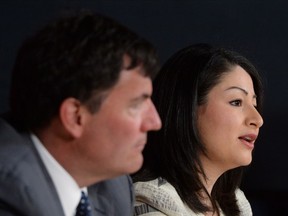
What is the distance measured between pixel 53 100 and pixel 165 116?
22.3 inches

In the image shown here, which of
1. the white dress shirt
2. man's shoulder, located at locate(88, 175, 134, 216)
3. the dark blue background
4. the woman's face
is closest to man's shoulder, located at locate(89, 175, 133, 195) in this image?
man's shoulder, located at locate(88, 175, 134, 216)

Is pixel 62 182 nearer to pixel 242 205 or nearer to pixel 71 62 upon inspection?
pixel 71 62

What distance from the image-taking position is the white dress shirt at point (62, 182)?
0.91m

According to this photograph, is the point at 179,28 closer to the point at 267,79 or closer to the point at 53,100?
the point at 267,79

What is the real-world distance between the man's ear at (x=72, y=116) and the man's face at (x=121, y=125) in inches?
0.5

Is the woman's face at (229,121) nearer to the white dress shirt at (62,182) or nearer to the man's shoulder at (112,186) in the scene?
the man's shoulder at (112,186)

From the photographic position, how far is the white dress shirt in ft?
3.00

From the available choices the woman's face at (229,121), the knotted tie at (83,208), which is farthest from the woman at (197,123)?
the knotted tie at (83,208)

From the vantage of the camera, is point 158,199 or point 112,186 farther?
point 158,199

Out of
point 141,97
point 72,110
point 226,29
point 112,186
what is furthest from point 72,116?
point 226,29

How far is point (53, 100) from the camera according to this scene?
2.85ft

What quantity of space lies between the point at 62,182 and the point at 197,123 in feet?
1.83

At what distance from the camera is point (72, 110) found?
872mm

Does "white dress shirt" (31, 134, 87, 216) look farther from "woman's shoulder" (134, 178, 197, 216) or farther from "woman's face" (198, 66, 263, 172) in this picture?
"woman's face" (198, 66, 263, 172)
